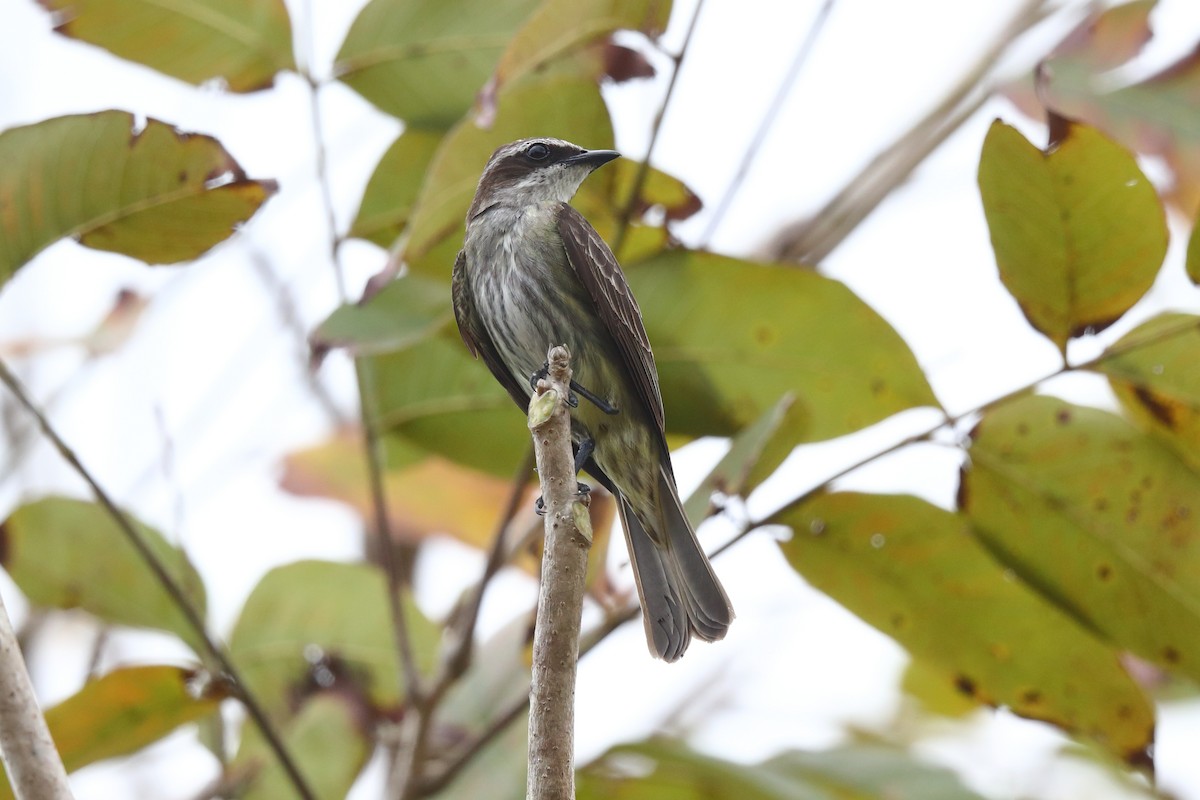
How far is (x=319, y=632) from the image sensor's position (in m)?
3.77

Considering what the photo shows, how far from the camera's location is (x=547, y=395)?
2.20 metres

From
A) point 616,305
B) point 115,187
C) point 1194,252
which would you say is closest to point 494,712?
point 616,305

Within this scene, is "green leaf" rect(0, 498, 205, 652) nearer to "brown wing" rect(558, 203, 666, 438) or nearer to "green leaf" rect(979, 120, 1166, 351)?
"brown wing" rect(558, 203, 666, 438)

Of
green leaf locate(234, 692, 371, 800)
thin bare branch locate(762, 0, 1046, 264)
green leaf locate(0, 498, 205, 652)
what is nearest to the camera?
green leaf locate(0, 498, 205, 652)

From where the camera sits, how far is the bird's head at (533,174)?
129 inches

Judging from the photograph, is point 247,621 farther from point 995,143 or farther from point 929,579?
point 995,143

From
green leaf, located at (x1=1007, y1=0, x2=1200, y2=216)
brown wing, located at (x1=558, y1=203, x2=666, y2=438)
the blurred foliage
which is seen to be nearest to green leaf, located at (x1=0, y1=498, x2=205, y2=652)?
the blurred foliage

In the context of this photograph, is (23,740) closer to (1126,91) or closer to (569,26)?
(569,26)

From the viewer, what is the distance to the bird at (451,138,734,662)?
3008mm

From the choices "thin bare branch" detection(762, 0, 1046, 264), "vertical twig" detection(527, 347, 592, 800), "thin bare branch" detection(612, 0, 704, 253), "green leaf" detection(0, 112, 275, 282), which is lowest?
"vertical twig" detection(527, 347, 592, 800)

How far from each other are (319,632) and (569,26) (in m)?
1.83

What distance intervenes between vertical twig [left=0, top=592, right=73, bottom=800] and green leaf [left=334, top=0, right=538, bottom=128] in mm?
1803

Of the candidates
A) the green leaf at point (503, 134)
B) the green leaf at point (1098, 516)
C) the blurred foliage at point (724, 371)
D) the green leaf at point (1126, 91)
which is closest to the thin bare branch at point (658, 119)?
the blurred foliage at point (724, 371)

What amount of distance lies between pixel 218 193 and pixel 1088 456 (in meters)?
1.87
